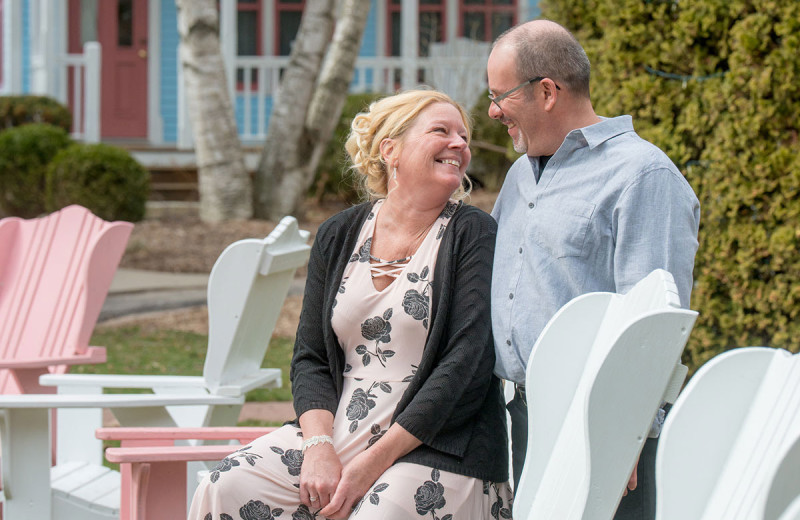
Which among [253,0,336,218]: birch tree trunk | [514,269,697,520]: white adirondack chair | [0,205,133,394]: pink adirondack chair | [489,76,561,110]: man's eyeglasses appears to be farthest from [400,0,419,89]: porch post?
[514,269,697,520]: white adirondack chair

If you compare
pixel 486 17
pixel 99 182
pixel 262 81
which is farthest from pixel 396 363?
pixel 486 17

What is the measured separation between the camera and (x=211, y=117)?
10977mm

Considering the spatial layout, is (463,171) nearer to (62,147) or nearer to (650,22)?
(650,22)

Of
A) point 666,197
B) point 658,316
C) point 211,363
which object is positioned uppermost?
point 666,197

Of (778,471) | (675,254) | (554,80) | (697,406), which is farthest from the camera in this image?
(554,80)

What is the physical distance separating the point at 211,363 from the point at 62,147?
9949 mm

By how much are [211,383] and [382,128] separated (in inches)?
45.3

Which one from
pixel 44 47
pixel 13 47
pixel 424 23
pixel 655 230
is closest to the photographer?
pixel 655 230

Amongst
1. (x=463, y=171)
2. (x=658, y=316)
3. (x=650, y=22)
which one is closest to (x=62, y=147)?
(x=650, y=22)

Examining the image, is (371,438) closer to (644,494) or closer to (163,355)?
(644,494)

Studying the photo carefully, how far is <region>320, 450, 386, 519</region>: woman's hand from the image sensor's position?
255 centimetres

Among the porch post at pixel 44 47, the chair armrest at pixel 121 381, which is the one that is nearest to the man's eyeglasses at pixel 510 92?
the chair armrest at pixel 121 381

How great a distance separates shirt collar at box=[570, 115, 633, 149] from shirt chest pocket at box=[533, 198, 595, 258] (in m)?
0.17

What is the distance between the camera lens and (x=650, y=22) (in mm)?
4703
